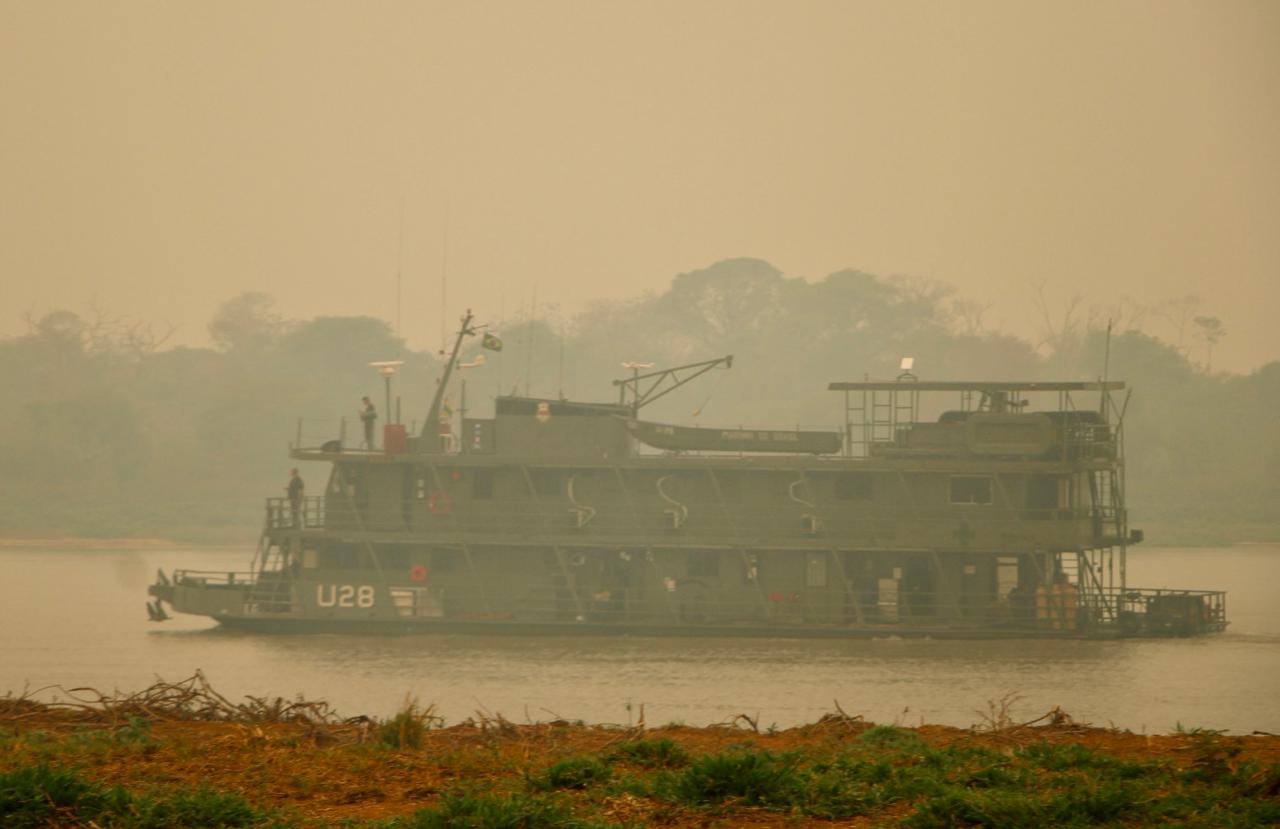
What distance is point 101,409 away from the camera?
7112cm

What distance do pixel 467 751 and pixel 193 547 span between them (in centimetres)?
5819

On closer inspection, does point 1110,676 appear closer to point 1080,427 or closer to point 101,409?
point 1080,427

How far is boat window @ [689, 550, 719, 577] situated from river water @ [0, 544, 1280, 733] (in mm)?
1501

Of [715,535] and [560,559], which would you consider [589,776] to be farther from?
[715,535]

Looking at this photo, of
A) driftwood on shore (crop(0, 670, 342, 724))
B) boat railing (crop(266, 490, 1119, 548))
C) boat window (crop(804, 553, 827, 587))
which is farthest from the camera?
boat window (crop(804, 553, 827, 587))

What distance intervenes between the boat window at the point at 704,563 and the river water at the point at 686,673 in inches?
59.1

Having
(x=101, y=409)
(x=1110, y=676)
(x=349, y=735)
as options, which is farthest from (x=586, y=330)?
(x=349, y=735)

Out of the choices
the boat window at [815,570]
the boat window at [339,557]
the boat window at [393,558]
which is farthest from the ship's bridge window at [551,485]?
the boat window at [815,570]

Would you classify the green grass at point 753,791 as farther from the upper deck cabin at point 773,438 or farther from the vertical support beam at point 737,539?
the upper deck cabin at point 773,438

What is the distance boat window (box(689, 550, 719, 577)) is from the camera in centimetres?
3073

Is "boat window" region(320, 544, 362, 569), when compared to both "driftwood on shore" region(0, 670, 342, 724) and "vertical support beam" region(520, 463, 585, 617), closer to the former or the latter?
"vertical support beam" region(520, 463, 585, 617)

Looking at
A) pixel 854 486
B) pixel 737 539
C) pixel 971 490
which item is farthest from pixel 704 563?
pixel 971 490

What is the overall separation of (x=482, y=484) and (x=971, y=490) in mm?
9674

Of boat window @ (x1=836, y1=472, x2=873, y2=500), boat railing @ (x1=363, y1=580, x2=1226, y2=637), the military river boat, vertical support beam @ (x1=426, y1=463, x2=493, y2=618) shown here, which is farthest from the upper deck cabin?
boat railing @ (x1=363, y1=580, x2=1226, y2=637)
